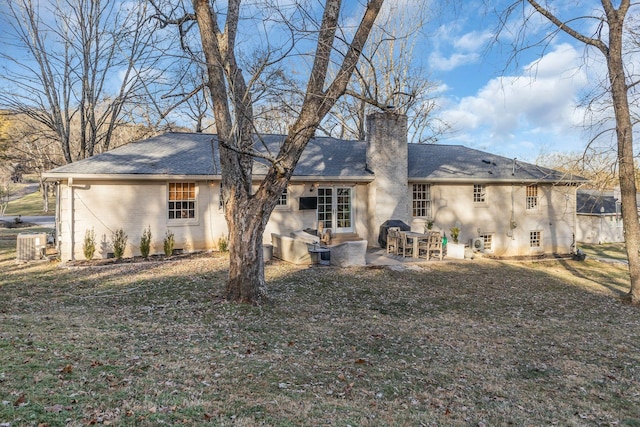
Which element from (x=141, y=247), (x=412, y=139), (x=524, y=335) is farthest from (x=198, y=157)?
(x=412, y=139)

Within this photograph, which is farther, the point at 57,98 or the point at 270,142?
the point at 57,98

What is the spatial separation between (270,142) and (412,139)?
17.2 m

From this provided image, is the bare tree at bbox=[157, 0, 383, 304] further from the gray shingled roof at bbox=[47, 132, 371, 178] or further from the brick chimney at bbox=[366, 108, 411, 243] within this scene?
the brick chimney at bbox=[366, 108, 411, 243]

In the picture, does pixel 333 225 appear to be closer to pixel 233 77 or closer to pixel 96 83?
pixel 233 77

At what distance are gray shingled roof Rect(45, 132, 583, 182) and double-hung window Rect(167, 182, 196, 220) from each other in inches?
24.8

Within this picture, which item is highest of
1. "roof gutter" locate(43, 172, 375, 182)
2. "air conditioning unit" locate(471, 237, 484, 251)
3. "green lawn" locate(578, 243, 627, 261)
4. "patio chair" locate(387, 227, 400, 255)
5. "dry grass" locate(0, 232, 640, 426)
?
"roof gutter" locate(43, 172, 375, 182)

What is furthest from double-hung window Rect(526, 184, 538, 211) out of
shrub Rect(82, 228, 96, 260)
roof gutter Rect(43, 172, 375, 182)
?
shrub Rect(82, 228, 96, 260)

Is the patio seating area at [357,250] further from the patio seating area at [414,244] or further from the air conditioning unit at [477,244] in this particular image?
the air conditioning unit at [477,244]

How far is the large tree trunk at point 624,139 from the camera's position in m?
9.47

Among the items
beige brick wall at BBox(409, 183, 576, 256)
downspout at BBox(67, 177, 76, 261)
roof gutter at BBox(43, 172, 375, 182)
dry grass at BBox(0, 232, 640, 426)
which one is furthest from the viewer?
beige brick wall at BBox(409, 183, 576, 256)

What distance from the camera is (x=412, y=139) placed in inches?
1216

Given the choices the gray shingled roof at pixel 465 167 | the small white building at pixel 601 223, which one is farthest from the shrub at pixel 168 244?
the small white building at pixel 601 223

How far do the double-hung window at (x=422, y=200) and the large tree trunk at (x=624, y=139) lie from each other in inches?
296

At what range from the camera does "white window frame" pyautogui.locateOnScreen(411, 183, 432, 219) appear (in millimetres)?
16562
